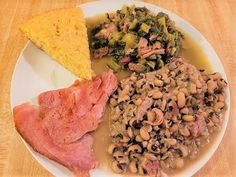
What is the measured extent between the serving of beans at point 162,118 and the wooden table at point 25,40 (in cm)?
13

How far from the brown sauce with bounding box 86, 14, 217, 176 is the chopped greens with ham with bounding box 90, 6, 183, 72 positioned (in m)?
0.04

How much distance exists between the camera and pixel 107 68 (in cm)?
170

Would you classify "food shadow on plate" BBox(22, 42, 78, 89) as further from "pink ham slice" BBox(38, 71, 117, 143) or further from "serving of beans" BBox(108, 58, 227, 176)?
"serving of beans" BBox(108, 58, 227, 176)

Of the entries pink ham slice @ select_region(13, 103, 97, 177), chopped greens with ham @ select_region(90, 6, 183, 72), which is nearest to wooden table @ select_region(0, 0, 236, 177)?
pink ham slice @ select_region(13, 103, 97, 177)

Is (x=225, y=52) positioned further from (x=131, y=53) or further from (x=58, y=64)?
(x=58, y=64)

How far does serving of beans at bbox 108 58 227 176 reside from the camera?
4.47 ft

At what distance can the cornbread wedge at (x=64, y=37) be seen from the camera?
5.33ft

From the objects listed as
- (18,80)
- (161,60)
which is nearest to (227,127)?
(161,60)

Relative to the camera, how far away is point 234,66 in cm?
181

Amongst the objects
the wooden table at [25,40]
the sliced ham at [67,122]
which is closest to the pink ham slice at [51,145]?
the sliced ham at [67,122]

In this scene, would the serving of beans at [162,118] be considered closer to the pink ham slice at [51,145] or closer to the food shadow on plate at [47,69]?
the pink ham slice at [51,145]

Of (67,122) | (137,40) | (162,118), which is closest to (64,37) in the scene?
(137,40)

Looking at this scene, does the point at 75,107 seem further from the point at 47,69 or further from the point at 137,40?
the point at 137,40

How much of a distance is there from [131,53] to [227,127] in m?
0.53
